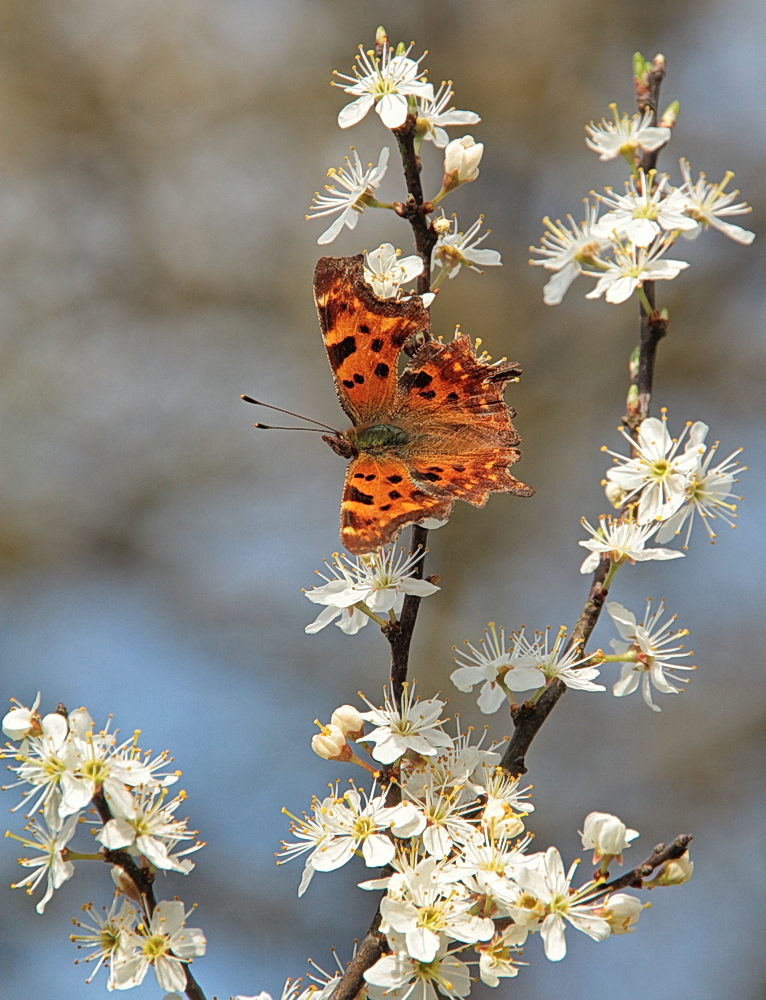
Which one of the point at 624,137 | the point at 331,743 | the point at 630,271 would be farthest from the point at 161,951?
the point at 624,137

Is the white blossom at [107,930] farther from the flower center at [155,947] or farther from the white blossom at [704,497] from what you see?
the white blossom at [704,497]

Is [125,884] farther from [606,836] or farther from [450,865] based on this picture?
[606,836]

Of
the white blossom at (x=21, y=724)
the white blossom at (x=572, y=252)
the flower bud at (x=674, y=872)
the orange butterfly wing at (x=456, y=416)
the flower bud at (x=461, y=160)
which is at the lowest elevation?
the flower bud at (x=674, y=872)

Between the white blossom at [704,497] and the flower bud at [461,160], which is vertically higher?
the flower bud at [461,160]

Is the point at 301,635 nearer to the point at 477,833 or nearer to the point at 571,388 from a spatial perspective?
the point at 571,388

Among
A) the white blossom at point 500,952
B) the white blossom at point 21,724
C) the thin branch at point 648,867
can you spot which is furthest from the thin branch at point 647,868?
the white blossom at point 21,724

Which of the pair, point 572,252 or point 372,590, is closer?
point 372,590

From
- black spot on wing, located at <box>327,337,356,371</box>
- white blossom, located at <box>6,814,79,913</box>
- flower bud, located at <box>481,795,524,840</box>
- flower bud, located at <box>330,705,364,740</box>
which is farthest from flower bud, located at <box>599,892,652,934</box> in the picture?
black spot on wing, located at <box>327,337,356,371</box>
